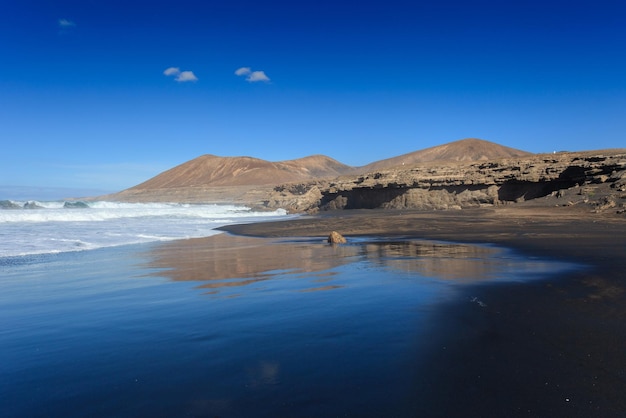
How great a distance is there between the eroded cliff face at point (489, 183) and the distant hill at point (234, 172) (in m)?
60.9

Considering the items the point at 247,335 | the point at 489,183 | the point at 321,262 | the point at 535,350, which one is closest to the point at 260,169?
the point at 489,183

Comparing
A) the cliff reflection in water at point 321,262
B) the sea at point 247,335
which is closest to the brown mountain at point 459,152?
the cliff reflection in water at point 321,262

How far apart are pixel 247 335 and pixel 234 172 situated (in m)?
99.3

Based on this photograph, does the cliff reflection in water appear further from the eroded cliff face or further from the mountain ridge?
the mountain ridge

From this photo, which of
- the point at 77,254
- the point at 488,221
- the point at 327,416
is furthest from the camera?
the point at 488,221

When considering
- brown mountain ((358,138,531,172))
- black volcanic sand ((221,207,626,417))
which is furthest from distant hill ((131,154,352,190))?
black volcanic sand ((221,207,626,417))

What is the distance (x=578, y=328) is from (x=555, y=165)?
22657 millimetres

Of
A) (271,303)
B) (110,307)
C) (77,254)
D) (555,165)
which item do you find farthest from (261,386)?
(555,165)

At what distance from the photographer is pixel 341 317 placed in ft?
14.2

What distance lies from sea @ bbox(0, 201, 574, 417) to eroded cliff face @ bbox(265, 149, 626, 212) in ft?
50.2

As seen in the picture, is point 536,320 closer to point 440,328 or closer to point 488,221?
point 440,328

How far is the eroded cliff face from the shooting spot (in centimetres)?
2055

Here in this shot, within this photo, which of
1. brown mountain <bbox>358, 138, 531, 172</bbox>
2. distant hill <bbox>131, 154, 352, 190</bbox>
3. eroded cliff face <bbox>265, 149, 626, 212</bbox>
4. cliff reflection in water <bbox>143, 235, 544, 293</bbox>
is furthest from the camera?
distant hill <bbox>131, 154, 352, 190</bbox>

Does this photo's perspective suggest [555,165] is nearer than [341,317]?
No
